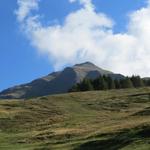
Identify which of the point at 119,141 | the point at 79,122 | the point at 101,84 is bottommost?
the point at 119,141

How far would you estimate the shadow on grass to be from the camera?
4646cm

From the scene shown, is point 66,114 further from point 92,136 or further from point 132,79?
point 132,79

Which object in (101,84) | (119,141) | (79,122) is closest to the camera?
(119,141)

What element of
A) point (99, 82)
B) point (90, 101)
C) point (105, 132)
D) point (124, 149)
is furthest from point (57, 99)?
point (124, 149)

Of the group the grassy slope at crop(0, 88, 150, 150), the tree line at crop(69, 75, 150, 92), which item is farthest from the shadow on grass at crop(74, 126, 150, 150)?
the tree line at crop(69, 75, 150, 92)

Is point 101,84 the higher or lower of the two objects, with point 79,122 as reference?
higher

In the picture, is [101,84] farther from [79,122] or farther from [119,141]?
[119,141]

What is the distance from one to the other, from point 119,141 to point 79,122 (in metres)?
34.2

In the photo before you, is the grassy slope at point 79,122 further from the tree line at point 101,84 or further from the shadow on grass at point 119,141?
the tree line at point 101,84

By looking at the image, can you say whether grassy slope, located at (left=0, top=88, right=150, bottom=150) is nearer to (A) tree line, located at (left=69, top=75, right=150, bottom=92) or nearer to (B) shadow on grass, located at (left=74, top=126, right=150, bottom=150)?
(B) shadow on grass, located at (left=74, top=126, right=150, bottom=150)

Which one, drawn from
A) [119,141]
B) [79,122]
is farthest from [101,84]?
[119,141]

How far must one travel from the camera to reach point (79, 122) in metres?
82.5

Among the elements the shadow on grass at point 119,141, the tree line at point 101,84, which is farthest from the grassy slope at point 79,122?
the tree line at point 101,84

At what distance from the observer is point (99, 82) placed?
167 metres
